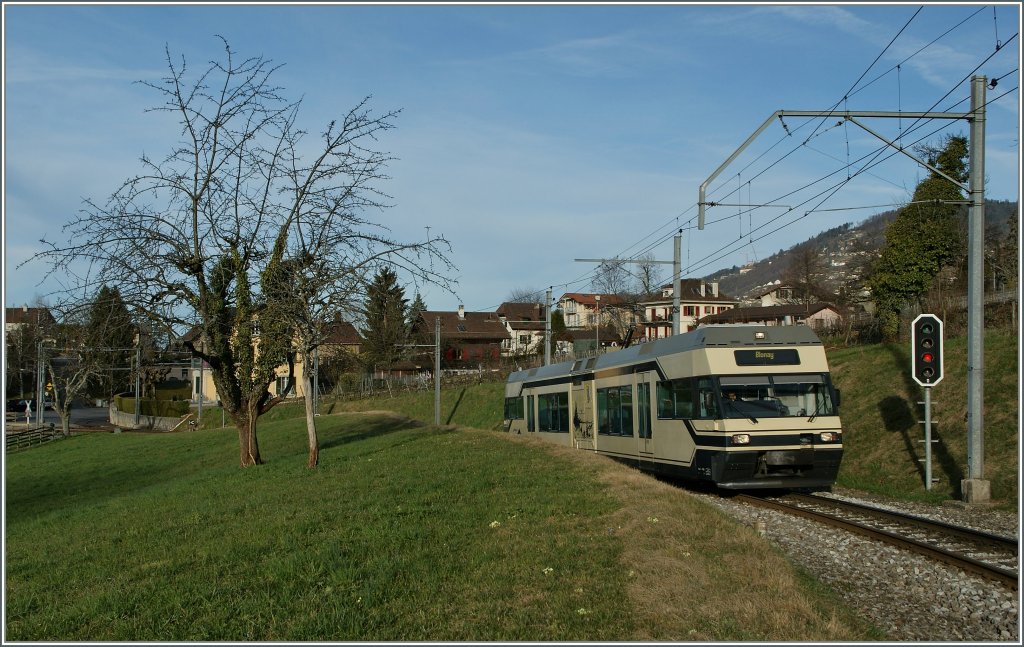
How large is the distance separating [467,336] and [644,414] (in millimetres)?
77575

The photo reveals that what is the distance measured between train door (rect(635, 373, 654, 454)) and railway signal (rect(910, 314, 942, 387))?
16.3 ft

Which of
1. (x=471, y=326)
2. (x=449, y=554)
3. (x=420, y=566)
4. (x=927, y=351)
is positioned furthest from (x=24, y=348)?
(x=420, y=566)

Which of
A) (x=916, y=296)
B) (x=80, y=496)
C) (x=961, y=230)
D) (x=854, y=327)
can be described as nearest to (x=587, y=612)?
(x=80, y=496)

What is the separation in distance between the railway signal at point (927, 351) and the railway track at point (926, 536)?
3.21 m

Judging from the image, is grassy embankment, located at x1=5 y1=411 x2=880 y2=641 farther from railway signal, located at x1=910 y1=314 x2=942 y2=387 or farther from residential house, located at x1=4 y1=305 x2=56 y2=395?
residential house, located at x1=4 y1=305 x2=56 y2=395

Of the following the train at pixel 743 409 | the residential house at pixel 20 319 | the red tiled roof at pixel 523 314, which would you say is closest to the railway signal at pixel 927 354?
the train at pixel 743 409

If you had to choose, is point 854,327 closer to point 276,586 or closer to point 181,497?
point 181,497

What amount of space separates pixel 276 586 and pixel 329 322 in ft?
37.7

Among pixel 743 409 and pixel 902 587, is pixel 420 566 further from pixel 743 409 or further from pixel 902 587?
pixel 743 409

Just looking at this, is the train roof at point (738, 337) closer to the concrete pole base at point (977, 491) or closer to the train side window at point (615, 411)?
the train side window at point (615, 411)

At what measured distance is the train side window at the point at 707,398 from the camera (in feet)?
51.0

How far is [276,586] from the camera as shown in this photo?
8359 millimetres

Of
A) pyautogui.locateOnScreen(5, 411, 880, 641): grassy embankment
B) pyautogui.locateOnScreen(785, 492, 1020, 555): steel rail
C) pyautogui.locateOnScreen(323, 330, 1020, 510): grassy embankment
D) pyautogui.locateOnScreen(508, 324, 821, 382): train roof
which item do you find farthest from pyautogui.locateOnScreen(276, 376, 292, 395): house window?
pyautogui.locateOnScreen(323, 330, 1020, 510): grassy embankment

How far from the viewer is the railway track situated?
30.9 feet
